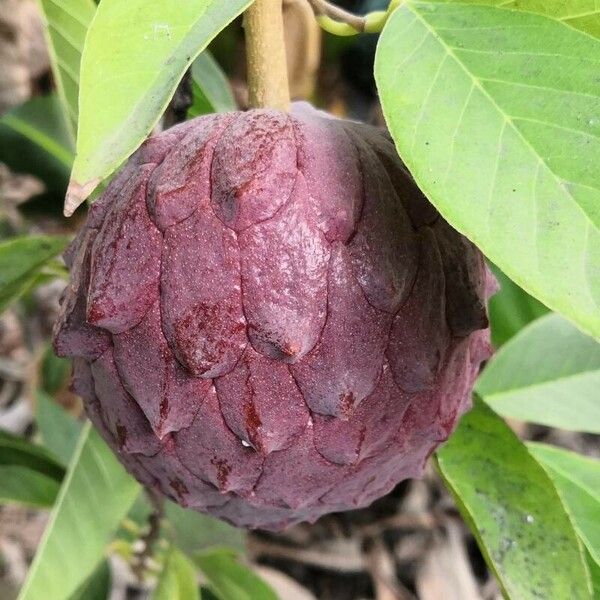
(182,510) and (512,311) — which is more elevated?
(512,311)

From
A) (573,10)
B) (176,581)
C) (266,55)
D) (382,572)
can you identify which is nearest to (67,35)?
(266,55)

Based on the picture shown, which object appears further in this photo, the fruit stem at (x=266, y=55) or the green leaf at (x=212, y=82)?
the green leaf at (x=212, y=82)

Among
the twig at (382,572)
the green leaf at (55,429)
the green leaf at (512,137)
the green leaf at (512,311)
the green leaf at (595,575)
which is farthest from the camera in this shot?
the twig at (382,572)

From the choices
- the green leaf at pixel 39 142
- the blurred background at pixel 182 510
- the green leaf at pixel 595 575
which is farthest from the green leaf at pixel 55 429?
the green leaf at pixel 595 575

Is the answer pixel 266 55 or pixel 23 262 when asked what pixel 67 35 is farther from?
pixel 23 262

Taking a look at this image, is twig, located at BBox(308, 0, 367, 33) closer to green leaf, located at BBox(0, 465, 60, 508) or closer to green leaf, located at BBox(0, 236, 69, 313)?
green leaf, located at BBox(0, 236, 69, 313)

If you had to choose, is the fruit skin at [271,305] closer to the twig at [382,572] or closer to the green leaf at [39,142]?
the green leaf at [39,142]
